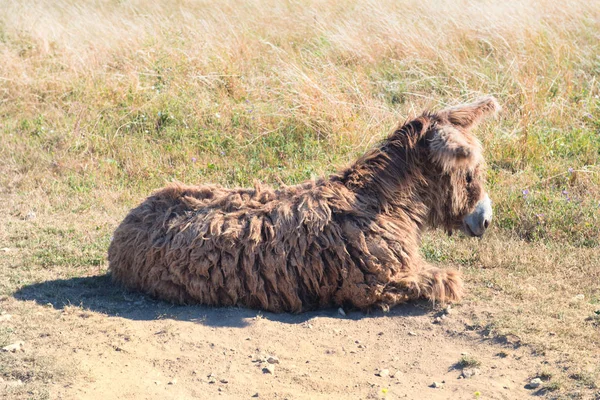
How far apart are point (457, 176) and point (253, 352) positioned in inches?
80.8

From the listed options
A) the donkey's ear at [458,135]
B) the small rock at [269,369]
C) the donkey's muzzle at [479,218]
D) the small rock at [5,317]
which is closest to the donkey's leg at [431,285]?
the donkey's muzzle at [479,218]

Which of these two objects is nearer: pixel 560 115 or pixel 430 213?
pixel 430 213

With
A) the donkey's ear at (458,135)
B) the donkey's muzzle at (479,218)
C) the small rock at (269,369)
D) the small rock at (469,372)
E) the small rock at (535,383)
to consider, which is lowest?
the small rock at (269,369)

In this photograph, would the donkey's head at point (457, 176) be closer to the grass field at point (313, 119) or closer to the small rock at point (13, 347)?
the grass field at point (313, 119)

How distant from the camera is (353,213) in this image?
5.57 meters

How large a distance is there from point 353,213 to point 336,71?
514 cm

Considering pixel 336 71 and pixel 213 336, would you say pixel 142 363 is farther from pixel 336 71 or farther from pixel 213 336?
pixel 336 71

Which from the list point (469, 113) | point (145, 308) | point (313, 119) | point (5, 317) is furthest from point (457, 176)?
point (313, 119)

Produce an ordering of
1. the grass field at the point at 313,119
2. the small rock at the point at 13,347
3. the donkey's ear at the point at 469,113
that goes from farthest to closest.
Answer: the grass field at the point at 313,119, the donkey's ear at the point at 469,113, the small rock at the point at 13,347

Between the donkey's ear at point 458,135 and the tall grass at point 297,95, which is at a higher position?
the donkey's ear at point 458,135

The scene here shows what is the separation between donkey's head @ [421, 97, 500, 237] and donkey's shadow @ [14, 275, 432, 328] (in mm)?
756

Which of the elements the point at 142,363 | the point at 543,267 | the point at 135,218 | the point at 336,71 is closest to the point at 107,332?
the point at 142,363

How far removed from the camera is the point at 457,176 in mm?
5672

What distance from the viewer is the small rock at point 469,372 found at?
468 centimetres
